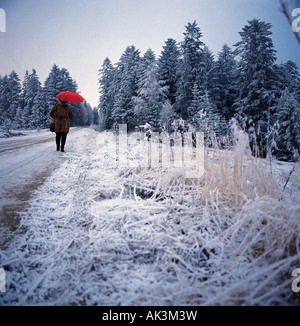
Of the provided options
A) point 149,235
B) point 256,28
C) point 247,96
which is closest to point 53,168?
point 149,235

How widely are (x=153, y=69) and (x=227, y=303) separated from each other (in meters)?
18.4

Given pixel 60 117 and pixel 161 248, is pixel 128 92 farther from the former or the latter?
pixel 161 248

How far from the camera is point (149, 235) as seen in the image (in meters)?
1.53

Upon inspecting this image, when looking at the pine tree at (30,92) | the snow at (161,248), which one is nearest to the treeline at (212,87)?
the snow at (161,248)

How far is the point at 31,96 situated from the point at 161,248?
4371cm

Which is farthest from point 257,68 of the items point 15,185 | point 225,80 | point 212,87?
point 15,185

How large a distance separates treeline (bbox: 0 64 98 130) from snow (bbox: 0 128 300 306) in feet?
112

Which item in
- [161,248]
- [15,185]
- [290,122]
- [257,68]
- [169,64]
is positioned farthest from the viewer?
[169,64]

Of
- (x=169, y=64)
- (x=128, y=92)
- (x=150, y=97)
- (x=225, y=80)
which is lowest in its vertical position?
(x=150, y=97)

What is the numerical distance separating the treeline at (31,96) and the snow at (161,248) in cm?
3413

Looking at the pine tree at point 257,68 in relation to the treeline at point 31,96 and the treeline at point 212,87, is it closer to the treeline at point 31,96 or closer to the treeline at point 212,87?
the treeline at point 212,87

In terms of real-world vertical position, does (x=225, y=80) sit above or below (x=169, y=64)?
below

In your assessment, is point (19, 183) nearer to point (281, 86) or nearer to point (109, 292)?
point (109, 292)

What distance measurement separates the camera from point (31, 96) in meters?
34.0
